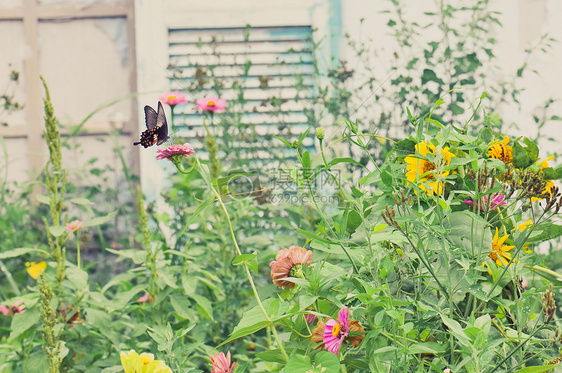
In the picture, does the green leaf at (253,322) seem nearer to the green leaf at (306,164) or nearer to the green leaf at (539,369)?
the green leaf at (306,164)

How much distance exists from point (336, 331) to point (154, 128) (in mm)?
463

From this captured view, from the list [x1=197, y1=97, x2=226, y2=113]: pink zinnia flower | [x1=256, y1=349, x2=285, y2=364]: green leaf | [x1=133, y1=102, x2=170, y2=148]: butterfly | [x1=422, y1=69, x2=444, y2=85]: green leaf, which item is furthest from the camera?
[x1=422, y1=69, x2=444, y2=85]: green leaf

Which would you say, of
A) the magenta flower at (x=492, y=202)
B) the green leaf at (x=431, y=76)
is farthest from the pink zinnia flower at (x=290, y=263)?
the green leaf at (x=431, y=76)

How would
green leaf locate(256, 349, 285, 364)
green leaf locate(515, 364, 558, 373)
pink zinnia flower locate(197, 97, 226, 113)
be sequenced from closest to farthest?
green leaf locate(515, 364, 558, 373)
green leaf locate(256, 349, 285, 364)
pink zinnia flower locate(197, 97, 226, 113)

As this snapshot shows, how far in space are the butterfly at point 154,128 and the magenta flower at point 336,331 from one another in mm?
401

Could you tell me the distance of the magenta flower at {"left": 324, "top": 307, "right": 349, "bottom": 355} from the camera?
575 millimetres

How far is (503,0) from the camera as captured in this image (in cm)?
208

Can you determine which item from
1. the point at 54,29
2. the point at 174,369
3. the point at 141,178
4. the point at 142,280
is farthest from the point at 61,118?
the point at 174,369

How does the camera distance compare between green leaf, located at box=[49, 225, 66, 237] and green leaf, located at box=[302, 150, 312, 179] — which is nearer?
green leaf, located at box=[302, 150, 312, 179]

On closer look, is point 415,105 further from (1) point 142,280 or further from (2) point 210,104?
(1) point 142,280

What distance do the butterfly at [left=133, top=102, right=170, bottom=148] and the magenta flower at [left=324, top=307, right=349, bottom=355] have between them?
40cm

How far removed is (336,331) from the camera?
22.7 inches

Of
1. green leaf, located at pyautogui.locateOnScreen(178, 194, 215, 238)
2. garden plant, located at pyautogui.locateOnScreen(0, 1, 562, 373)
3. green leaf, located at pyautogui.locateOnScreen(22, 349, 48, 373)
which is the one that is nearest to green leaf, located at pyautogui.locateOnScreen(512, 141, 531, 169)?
garden plant, located at pyautogui.locateOnScreen(0, 1, 562, 373)

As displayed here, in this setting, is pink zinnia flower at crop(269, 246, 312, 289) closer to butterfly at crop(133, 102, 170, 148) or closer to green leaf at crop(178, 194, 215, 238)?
green leaf at crop(178, 194, 215, 238)
